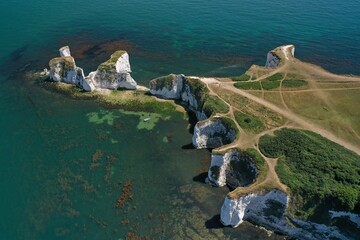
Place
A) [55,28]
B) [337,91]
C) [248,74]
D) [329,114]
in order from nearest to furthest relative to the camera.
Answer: [329,114], [337,91], [248,74], [55,28]

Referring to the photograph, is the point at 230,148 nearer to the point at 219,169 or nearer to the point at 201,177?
the point at 219,169

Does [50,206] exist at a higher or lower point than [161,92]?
lower

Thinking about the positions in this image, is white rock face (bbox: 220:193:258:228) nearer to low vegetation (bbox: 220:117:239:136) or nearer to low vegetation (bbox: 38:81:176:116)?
low vegetation (bbox: 220:117:239:136)

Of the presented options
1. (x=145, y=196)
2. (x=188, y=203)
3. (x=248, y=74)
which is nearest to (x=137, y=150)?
(x=145, y=196)

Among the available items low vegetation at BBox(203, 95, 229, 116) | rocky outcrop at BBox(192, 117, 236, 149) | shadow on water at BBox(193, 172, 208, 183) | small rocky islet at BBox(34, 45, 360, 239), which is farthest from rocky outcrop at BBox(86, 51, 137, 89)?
shadow on water at BBox(193, 172, 208, 183)

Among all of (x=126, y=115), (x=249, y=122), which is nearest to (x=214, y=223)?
(x=249, y=122)

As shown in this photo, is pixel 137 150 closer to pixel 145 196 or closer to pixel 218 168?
pixel 145 196

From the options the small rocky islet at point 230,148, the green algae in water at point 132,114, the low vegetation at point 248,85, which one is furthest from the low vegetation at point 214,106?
the green algae in water at point 132,114
